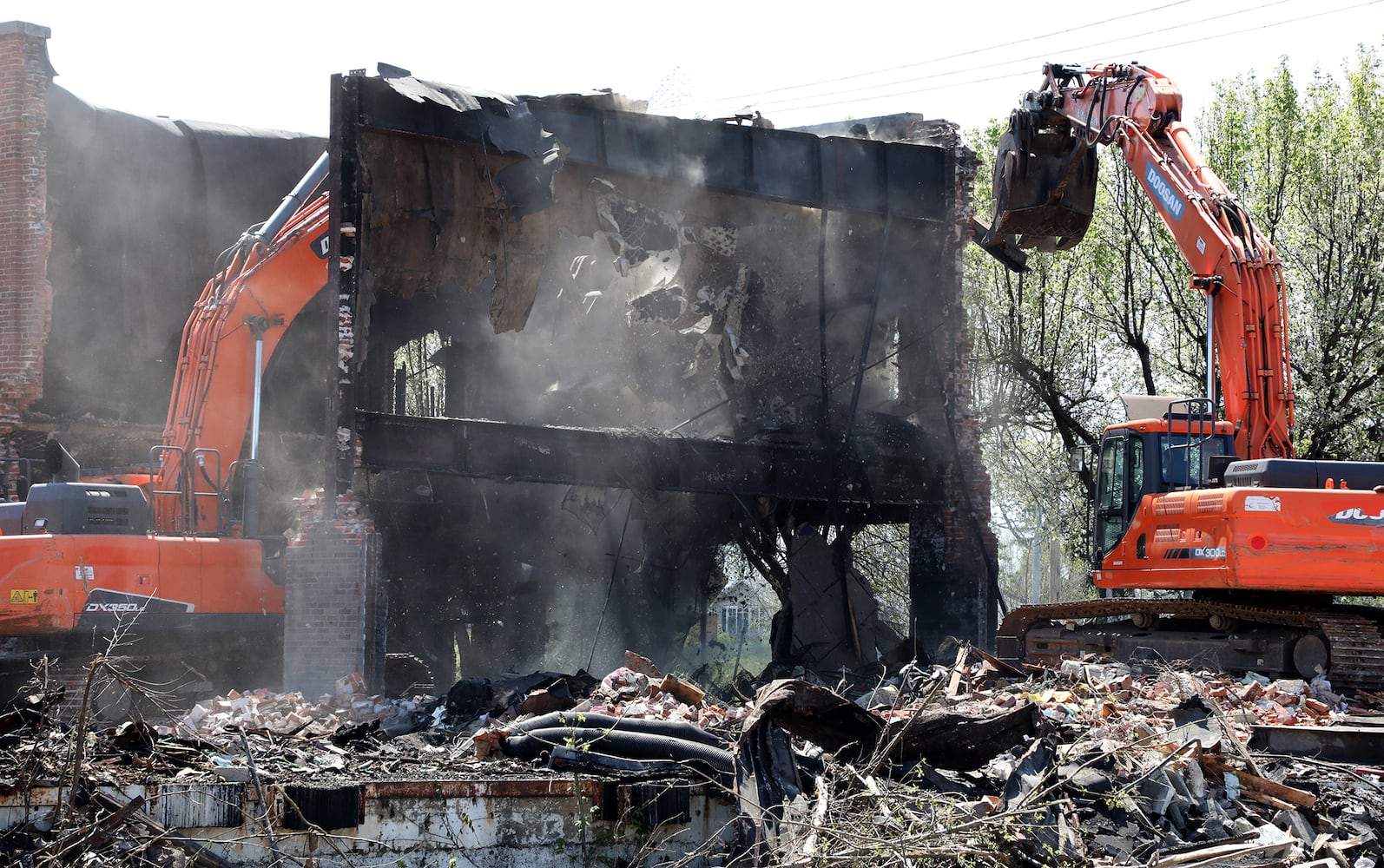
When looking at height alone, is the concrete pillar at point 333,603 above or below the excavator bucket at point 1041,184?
below

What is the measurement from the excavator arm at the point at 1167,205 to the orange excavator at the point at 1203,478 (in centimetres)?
2

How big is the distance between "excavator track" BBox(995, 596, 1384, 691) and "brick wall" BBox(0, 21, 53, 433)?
13.7 m

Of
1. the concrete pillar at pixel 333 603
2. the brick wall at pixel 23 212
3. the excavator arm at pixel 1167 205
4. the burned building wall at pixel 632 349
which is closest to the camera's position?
the excavator arm at pixel 1167 205

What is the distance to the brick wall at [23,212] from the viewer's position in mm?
17984

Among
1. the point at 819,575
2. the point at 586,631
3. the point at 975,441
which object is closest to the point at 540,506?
the point at 586,631

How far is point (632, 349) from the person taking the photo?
17.9 m

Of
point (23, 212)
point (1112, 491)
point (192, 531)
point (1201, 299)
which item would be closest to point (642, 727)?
point (1112, 491)

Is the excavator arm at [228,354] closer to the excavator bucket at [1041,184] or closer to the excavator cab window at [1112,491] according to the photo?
the excavator bucket at [1041,184]

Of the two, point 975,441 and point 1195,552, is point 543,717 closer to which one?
point 1195,552

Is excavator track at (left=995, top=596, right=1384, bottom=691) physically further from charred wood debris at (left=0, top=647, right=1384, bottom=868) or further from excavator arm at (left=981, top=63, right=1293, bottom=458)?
excavator arm at (left=981, top=63, right=1293, bottom=458)

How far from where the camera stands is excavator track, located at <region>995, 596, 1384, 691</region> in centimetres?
1119

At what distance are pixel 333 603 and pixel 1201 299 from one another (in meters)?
15.1

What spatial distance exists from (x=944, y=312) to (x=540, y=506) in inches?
251

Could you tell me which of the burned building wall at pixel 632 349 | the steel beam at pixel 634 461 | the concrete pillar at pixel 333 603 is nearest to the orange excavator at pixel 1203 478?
the burned building wall at pixel 632 349
